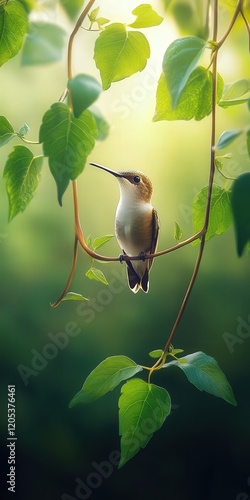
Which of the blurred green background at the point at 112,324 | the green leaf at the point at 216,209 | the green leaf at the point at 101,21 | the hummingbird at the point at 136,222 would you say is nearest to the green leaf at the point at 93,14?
the green leaf at the point at 101,21

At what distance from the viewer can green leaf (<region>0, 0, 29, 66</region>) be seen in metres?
0.29

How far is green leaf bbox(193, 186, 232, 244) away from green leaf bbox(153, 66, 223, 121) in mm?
53

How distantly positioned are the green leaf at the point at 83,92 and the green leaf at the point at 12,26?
110 millimetres

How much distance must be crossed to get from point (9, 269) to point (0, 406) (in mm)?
406

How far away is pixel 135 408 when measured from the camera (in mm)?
290

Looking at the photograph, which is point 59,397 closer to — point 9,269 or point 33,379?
point 33,379

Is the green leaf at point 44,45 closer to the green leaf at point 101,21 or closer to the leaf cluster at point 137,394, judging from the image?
the green leaf at point 101,21

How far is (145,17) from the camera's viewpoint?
29 cm

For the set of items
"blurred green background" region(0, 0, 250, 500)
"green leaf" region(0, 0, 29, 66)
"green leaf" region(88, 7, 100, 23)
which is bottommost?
"blurred green background" region(0, 0, 250, 500)

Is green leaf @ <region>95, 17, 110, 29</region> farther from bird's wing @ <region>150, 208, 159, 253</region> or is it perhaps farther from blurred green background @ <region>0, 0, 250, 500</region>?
blurred green background @ <region>0, 0, 250, 500</region>

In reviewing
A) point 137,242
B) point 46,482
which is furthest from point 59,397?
point 137,242

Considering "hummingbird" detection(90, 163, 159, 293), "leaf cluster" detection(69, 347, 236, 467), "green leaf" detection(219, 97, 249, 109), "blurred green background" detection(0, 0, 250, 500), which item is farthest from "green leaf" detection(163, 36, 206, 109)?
"blurred green background" detection(0, 0, 250, 500)

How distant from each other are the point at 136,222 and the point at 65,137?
360 mm

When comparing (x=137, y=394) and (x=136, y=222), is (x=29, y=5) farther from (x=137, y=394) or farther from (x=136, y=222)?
(x=136, y=222)
